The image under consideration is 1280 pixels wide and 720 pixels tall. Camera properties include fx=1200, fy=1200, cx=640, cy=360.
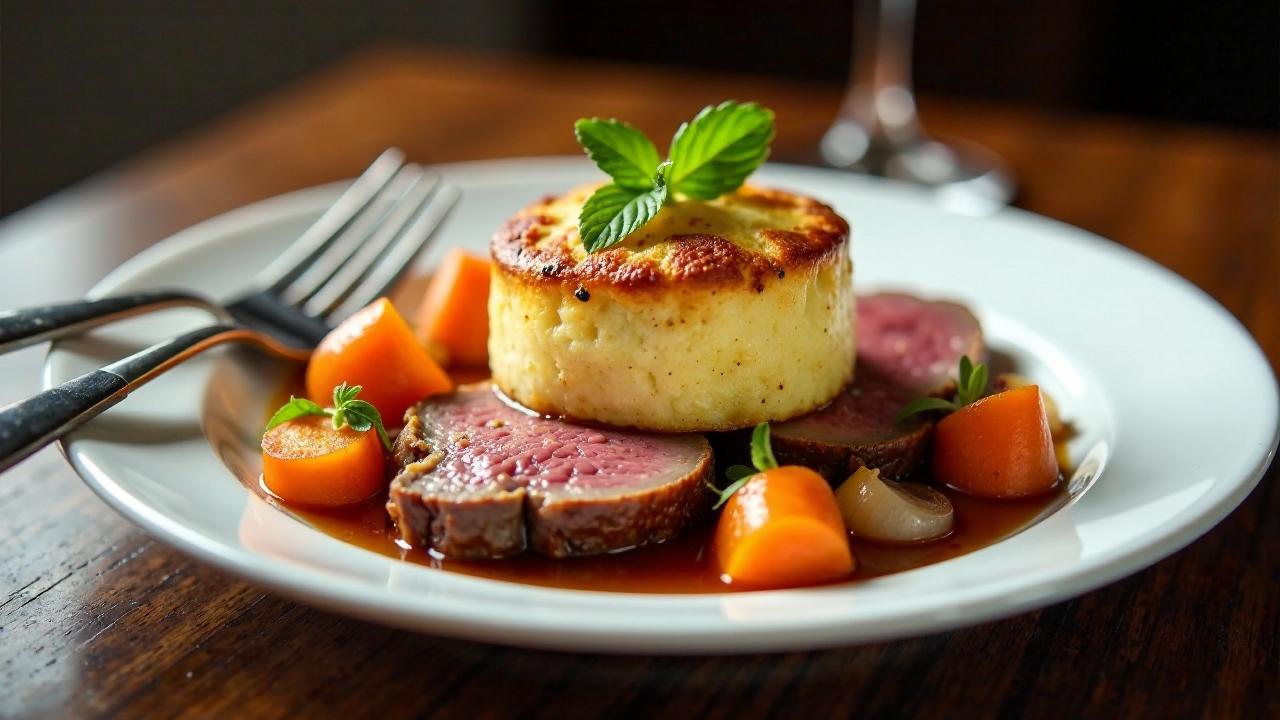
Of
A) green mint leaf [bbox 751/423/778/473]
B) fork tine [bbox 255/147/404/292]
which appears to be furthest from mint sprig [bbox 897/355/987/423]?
fork tine [bbox 255/147/404/292]

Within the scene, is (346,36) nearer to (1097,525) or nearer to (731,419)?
(731,419)

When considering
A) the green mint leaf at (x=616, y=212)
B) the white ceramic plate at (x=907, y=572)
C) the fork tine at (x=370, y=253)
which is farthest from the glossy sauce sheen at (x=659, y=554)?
the fork tine at (x=370, y=253)

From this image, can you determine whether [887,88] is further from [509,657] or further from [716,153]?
[509,657]

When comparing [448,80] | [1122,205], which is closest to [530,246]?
[1122,205]

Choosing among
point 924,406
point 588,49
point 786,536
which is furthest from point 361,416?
point 588,49

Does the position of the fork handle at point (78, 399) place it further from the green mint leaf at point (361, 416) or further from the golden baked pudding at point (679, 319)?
the golden baked pudding at point (679, 319)

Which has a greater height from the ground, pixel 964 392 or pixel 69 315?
pixel 69 315
